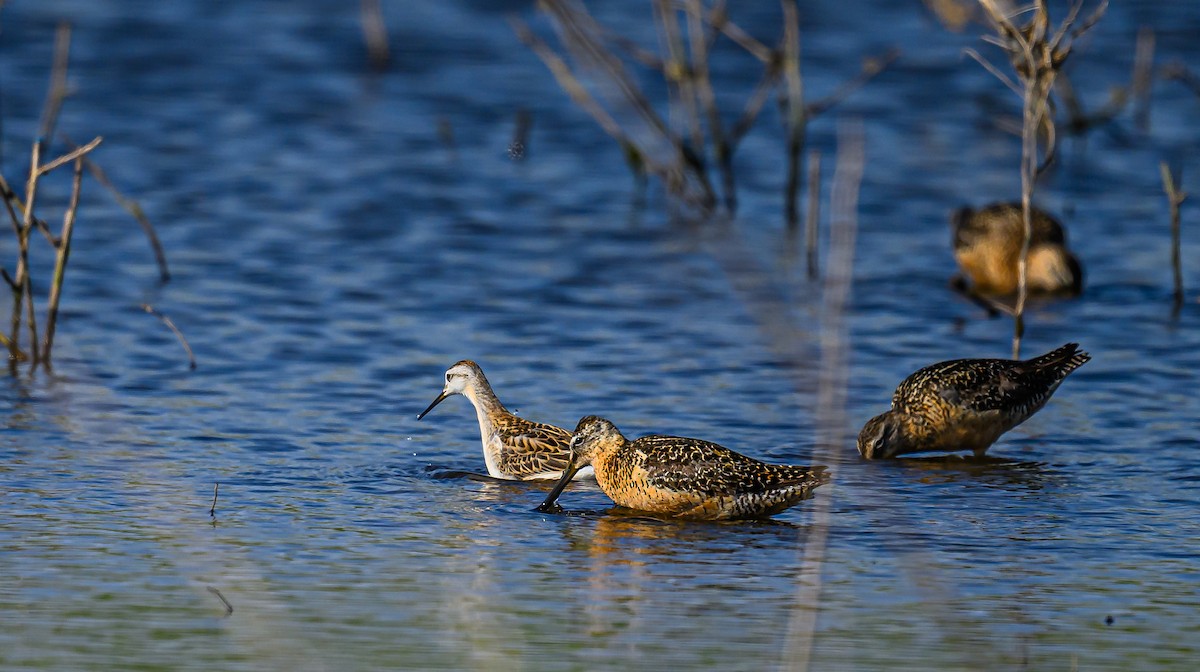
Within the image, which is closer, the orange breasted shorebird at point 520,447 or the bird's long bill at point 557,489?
the bird's long bill at point 557,489

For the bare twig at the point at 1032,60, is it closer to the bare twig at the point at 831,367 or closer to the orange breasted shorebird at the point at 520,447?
the orange breasted shorebird at the point at 520,447

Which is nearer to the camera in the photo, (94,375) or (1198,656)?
(1198,656)

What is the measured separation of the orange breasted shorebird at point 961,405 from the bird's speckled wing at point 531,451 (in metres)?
1.63

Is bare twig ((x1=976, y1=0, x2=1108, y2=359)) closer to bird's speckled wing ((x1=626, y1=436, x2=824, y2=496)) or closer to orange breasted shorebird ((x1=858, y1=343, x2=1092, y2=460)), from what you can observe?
orange breasted shorebird ((x1=858, y1=343, x2=1092, y2=460))

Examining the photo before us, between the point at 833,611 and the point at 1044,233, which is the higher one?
the point at 1044,233

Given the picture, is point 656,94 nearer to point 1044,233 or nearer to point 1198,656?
point 1044,233

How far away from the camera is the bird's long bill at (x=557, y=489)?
8.36 meters

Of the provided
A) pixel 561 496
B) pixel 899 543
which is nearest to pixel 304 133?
pixel 561 496

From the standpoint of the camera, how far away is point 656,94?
63.5 feet

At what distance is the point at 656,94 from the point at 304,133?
12.3 feet

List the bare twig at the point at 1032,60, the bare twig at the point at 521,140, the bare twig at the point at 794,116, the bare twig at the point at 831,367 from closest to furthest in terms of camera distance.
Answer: the bare twig at the point at 831,367
the bare twig at the point at 1032,60
the bare twig at the point at 794,116
the bare twig at the point at 521,140

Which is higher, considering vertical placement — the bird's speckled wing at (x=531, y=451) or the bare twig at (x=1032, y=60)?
the bare twig at (x=1032, y=60)

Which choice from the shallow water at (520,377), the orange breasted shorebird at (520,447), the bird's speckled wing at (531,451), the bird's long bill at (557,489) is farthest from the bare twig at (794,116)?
the bird's long bill at (557,489)

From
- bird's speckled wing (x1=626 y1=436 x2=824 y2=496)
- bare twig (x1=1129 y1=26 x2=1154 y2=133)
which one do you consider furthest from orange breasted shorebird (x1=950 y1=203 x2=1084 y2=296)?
bird's speckled wing (x1=626 y1=436 x2=824 y2=496)
